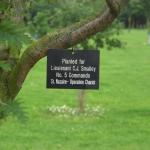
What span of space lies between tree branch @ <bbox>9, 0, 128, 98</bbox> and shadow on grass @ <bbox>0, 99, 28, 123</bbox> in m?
1.96

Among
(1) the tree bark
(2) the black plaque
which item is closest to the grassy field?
(1) the tree bark

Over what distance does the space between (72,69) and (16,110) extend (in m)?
2.16

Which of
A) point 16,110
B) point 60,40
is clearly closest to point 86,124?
point 60,40

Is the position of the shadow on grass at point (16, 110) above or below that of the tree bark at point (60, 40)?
below

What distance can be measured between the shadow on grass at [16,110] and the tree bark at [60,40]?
1.95 meters

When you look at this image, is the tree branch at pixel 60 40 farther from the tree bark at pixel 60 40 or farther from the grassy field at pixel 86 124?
the grassy field at pixel 86 124

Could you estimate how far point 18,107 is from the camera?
2.01m

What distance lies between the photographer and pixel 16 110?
1.99 meters

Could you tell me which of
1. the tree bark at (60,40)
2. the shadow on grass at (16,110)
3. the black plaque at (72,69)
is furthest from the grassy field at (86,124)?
the shadow on grass at (16,110)

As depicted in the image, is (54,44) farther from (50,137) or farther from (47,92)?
(47,92)

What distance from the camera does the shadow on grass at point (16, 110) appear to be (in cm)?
198

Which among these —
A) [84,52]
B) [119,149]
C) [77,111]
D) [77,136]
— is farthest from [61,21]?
[84,52]

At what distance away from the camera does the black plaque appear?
4.11 meters

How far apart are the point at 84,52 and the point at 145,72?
2364 cm
